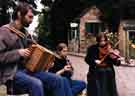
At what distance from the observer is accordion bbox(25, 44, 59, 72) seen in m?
6.49

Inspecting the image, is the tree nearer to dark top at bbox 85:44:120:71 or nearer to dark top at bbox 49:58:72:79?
dark top at bbox 85:44:120:71

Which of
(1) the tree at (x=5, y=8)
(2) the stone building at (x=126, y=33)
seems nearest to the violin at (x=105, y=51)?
(1) the tree at (x=5, y=8)

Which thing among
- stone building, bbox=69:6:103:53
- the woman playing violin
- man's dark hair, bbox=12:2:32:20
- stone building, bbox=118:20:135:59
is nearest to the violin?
the woman playing violin

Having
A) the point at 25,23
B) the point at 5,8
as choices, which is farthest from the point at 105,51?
the point at 5,8

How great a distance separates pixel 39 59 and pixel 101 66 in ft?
17.4

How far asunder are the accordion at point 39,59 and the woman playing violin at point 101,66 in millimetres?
4652

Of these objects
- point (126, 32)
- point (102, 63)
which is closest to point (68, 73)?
point (102, 63)

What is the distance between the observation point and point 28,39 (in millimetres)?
6801

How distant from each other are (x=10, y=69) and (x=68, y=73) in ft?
6.62

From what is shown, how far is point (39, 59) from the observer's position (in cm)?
655

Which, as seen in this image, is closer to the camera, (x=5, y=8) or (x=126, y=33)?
(x=5, y=8)

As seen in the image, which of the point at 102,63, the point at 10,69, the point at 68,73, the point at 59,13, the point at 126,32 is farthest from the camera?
the point at 59,13

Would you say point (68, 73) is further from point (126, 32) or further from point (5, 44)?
point (126, 32)

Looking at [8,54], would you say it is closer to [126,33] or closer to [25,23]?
[25,23]
